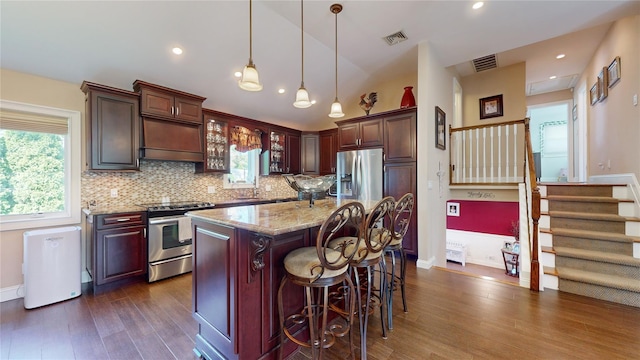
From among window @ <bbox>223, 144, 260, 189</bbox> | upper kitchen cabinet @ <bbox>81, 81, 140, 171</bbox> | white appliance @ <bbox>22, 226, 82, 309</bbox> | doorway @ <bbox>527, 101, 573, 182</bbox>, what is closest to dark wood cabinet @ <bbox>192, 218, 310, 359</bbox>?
white appliance @ <bbox>22, 226, 82, 309</bbox>

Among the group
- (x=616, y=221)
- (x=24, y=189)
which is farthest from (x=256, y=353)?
(x=616, y=221)

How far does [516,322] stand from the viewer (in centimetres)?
210

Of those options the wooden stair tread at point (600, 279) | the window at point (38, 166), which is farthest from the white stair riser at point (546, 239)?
the window at point (38, 166)

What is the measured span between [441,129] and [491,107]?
2.25 m

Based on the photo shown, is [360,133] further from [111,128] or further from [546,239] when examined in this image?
[111,128]

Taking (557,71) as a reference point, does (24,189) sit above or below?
below

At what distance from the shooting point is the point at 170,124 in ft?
11.4

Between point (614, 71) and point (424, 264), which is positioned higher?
point (614, 71)

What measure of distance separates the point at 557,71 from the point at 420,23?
15.2 ft

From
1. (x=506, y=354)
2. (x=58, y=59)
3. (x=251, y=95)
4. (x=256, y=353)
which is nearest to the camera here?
(x=256, y=353)

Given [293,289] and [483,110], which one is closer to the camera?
[293,289]

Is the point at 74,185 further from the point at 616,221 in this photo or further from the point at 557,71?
the point at 557,71

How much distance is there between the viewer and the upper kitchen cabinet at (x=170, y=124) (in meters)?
3.24

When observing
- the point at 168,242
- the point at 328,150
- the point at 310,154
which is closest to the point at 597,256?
the point at 328,150
